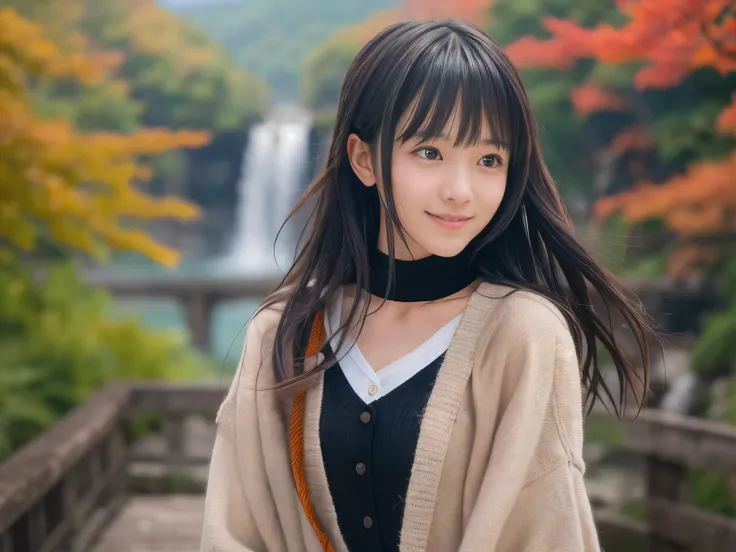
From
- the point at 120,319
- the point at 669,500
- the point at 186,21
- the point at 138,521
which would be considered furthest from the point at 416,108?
the point at 186,21

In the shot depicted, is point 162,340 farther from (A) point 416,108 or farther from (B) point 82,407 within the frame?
(A) point 416,108

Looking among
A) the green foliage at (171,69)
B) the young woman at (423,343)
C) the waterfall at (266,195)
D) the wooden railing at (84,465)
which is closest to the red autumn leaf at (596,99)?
the green foliage at (171,69)

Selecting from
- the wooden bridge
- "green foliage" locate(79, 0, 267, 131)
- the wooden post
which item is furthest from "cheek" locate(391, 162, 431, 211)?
the wooden post

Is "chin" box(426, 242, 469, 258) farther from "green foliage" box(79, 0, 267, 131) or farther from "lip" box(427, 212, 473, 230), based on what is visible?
"green foliage" box(79, 0, 267, 131)

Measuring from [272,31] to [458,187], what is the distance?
8973mm

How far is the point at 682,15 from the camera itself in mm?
3428

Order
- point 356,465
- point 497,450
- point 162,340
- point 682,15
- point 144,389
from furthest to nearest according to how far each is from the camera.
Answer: point 162,340 < point 144,389 < point 682,15 < point 356,465 < point 497,450

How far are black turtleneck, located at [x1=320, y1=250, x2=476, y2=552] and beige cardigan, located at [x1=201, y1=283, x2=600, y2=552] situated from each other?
2 centimetres

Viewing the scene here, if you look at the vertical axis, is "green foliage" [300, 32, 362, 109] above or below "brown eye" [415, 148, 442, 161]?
above

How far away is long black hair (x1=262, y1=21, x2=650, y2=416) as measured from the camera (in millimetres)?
1201

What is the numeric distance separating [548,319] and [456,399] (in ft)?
0.56

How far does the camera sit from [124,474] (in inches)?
156

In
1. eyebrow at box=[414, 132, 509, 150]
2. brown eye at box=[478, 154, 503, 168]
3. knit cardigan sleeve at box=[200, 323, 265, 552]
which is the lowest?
knit cardigan sleeve at box=[200, 323, 265, 552]

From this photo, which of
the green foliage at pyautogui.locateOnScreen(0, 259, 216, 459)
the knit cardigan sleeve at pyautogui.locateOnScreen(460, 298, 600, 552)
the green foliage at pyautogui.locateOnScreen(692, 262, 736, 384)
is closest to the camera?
the knit cardigan sleeve at pyautogui.locateOnScreen(460, 298, 600, 552)
